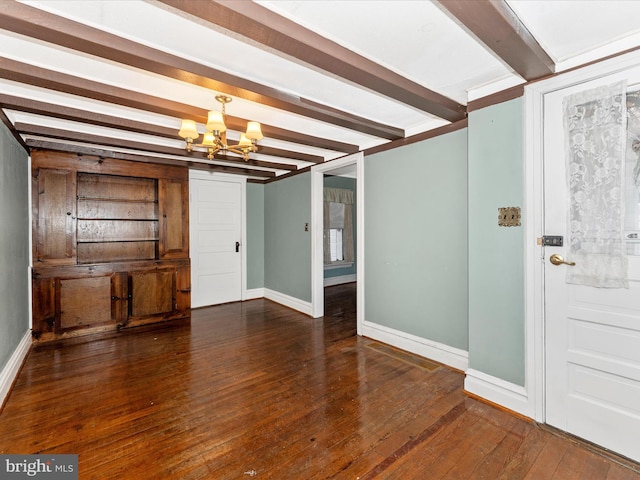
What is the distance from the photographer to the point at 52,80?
1974 millimetres

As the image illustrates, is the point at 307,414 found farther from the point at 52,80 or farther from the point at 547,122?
the point at 52,80

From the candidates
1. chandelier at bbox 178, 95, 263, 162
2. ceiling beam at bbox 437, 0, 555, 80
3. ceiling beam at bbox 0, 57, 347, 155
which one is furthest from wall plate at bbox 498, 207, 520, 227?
ceiling beam at bbox 0, 57, 347, 155

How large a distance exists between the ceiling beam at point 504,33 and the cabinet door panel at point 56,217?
4424 millimetres

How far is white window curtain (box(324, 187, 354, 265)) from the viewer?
6875 mm

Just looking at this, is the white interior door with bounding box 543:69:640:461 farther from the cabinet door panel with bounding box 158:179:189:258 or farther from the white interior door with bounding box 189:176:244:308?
the white interior door with bounding box 189:176:244:308

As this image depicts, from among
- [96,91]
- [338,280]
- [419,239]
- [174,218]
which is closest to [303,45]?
[96,91]

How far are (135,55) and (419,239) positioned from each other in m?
2.70

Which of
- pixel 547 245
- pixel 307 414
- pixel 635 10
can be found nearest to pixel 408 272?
pixel 547 245

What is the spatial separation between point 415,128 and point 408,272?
1498 mm

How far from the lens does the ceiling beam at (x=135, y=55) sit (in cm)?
144

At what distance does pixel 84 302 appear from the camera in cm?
384

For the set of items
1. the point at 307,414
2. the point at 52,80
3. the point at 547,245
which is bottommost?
the point at 307,414

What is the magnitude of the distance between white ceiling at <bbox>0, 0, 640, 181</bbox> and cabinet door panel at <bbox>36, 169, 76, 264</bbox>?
1.12m

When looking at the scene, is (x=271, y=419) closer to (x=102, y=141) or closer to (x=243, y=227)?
(x=102, y=141)
